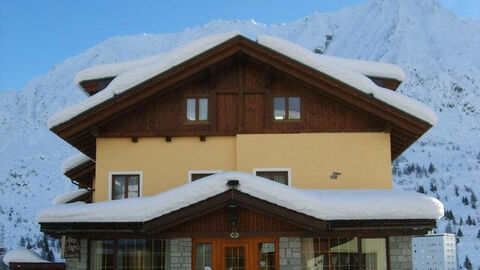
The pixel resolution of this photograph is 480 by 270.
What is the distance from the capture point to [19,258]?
63.2 ft

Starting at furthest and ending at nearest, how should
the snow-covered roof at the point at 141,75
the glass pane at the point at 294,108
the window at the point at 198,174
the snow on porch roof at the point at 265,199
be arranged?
the glass pane at the point at 294,108
the window at the point at 198,174
the snow-covered roof at the point at 141,75
the snow on porch roof at the point at 265,199

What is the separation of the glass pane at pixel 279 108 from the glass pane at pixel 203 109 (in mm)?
1645

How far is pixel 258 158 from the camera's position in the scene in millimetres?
17500

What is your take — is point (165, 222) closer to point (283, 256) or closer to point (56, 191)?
point (283, 256)

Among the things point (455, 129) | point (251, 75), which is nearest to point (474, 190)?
point (455, 129)

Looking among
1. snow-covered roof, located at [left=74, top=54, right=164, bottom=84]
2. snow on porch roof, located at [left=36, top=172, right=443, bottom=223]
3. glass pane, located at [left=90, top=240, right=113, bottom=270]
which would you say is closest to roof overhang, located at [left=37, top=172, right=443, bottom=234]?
snow on porch roof, located at [left=36, top=172, right=443, bottom=223]

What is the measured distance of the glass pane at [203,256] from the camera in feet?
52.2

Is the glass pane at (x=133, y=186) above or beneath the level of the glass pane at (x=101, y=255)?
above

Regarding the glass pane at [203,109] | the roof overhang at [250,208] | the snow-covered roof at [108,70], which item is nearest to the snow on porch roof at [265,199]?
the roof overhang at [250,208]

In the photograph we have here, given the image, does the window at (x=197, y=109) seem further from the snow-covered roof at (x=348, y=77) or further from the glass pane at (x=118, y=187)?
the glass pane at (x=118, y=187)

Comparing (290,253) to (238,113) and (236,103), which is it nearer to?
(238,113)

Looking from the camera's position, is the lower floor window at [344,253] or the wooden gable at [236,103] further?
the wooden gable at [236,103]

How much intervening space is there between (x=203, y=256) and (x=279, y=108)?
164 inches

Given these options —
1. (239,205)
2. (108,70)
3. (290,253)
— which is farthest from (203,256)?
(108,70)
